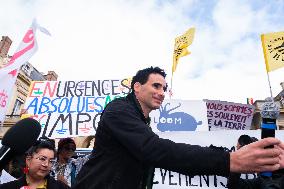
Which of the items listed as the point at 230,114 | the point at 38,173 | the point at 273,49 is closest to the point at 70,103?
the point at 230,114

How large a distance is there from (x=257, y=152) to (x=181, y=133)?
4.09 meters

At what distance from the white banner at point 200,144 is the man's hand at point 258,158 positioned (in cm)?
367

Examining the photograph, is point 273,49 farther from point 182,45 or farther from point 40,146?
point 40,146

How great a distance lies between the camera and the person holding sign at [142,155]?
1280 millimetres

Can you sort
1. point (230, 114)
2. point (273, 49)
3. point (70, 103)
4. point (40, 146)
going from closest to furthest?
1. point (40, 146)
2. point (273, 49)
3. point (230, 114)
4. point (70, 103)

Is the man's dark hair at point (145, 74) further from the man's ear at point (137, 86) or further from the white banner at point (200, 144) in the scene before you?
the white banner at point (200, 144)

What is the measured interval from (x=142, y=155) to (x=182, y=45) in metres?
7.99

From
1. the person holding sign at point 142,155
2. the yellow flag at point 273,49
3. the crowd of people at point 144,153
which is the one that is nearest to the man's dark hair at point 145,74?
the crowd of people at point 144,153

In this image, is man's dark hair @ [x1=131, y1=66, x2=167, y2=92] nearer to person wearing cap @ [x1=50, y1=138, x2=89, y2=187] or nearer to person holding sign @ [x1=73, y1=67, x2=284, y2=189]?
person holding sign @ [x1=73, y1=67, x2=284, y2=189]

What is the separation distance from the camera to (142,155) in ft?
5.00

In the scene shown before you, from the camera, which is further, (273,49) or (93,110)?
(93,110)

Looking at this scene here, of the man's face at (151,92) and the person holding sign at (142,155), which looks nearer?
the person holding sign at (142,155)

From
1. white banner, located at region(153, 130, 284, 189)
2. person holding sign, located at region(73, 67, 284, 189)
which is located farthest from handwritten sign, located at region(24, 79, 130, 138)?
person holding sign, located at region(73, 67, 284, 189)

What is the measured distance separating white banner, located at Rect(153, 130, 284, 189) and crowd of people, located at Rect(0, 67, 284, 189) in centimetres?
265
